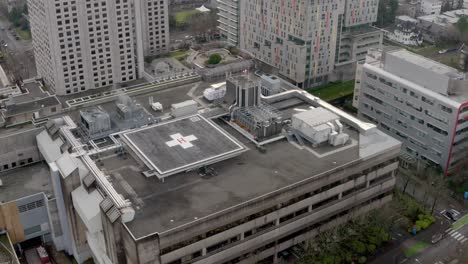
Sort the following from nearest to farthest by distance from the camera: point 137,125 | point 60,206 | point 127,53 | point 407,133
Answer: point 60,206
point 137,125
point 407,133
point 127,53

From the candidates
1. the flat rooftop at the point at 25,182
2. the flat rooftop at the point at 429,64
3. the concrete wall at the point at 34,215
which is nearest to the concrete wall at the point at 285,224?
the flat rooftop at the point at 429,64

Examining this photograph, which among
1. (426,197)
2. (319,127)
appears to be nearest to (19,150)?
→ (319,127)

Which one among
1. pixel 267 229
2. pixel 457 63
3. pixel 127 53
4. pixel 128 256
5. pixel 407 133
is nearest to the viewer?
pixel 128 256

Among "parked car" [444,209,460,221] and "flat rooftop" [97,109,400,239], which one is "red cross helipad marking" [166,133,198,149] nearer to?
"flat rooftop" [97,109,400,239]

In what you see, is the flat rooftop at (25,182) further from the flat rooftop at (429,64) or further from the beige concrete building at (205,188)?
the flat rooftop at (429,64)

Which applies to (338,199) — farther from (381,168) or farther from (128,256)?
(128,256)

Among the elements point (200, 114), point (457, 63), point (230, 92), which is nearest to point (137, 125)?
point (200, 114)
